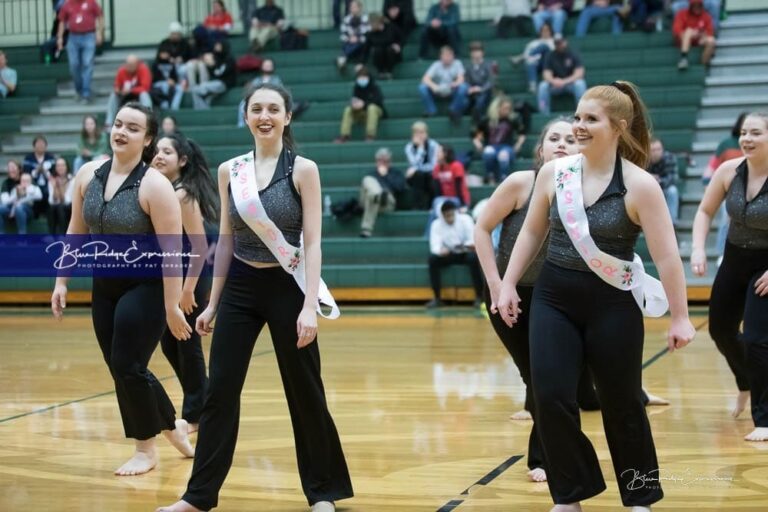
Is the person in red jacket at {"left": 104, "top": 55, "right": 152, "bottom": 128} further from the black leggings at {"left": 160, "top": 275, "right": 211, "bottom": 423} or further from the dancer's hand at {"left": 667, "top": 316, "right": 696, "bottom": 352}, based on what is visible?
the dancer's hand at {"left": 667, "top": 316, "right": 696, "bottom": 352}

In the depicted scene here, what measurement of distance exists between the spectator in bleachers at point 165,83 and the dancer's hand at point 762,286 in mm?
13692

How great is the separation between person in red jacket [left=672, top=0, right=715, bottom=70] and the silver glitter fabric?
1076 cm

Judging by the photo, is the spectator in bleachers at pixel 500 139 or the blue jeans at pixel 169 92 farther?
the blue jeans at pixel 169 92

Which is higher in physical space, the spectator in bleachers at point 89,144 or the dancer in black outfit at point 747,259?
the dancer in black outfit at point 747,259

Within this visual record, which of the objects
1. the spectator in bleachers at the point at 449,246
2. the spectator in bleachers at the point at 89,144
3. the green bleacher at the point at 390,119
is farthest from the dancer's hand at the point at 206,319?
the spectator in bleachers at the point at 89,144

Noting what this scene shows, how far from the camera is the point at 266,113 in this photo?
179 inches

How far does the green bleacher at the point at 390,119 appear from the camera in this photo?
15.0 m

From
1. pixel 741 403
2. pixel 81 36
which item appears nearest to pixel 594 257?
pixel 741 403

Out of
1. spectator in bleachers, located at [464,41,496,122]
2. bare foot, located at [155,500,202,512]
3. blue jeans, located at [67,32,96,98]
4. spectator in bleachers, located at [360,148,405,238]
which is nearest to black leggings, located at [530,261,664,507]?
bare foot, located at [155,500,202,512]

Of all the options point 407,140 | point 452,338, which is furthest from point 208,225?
point 407,140

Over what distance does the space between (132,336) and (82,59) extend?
1530cm

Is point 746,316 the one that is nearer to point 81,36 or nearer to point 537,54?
point 537,54

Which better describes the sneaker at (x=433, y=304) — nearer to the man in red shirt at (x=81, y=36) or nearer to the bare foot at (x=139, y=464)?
the man in red shirt at (x=81, y=36)

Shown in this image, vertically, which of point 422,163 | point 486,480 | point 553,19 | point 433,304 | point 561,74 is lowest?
point 433,304
